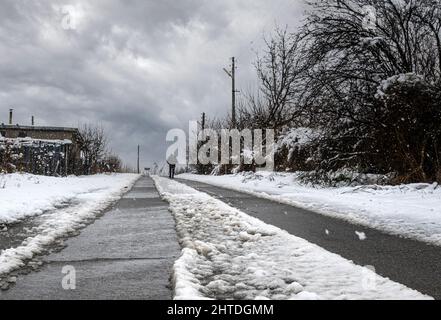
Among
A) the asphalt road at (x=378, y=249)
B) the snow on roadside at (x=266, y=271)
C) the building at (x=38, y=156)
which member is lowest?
the asphalt road at (x=378, y=249)

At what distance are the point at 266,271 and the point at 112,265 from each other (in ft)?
4.26

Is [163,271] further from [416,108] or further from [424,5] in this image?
[424,5]

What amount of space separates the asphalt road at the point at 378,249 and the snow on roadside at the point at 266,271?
0.25 meters

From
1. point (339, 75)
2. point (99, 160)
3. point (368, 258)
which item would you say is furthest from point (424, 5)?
point (99, 160)

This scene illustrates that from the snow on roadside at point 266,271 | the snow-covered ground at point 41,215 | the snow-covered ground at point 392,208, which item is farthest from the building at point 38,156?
the snow on roadside at point 266,271

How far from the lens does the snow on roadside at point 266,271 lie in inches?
106

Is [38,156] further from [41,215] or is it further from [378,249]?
[378,249]

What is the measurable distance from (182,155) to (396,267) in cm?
4619

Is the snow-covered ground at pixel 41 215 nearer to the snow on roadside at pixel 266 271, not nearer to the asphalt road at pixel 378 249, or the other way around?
the snow on roadside at pixel 266 271

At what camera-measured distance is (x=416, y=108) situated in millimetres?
11422

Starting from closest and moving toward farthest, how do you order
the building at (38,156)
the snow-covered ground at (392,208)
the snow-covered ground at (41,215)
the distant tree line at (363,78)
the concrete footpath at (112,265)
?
the concrete footpath at (112,265) < the snow-covered ground at (41,215) < the snow-covered ground at (392,208) < the distant tree line at (363,78) < the building at (38,156)

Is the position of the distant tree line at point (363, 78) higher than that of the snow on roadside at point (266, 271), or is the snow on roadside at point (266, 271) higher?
the distant tree line at point (363, 78)

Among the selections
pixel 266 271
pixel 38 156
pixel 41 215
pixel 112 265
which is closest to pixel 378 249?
pixel 266 271

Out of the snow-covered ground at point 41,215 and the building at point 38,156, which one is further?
the building at point 38,156
